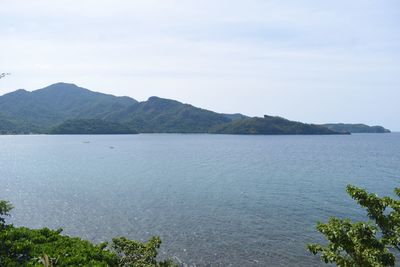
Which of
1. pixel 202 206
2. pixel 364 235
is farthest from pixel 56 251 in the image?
pixel 202 206

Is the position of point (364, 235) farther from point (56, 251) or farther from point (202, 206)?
point (202, 206)

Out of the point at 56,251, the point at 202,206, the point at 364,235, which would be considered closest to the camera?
the point at 364,235

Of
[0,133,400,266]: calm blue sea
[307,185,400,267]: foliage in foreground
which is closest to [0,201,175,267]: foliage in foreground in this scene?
[0,133,400,266]: calm blue sea

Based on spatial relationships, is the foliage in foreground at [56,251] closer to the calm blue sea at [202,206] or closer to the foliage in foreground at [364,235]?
the calm blue sea at [202,206]

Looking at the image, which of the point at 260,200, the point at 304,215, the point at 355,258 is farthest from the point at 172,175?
the point at 355,258

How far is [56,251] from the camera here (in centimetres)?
3086

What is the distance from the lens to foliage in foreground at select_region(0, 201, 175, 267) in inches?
1109

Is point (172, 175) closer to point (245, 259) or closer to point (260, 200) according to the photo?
point (260, 200)

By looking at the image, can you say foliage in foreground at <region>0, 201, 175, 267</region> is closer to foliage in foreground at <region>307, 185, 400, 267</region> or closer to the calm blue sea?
the calm blue sea

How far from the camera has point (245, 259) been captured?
49500mm

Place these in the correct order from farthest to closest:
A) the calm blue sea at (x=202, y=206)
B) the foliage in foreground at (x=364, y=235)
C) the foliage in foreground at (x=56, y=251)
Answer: the calm blue sea at (x=202, y=206) < the foliage in foreground at (x=56, y=251) < the foliage in foreground at (x=364, y=235)

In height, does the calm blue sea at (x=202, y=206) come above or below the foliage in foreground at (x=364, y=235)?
below

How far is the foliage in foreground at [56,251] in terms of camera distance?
28156mm

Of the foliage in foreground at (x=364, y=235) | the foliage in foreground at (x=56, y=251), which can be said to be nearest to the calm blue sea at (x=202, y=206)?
the foliage in foreground at (x=56, y=251)
